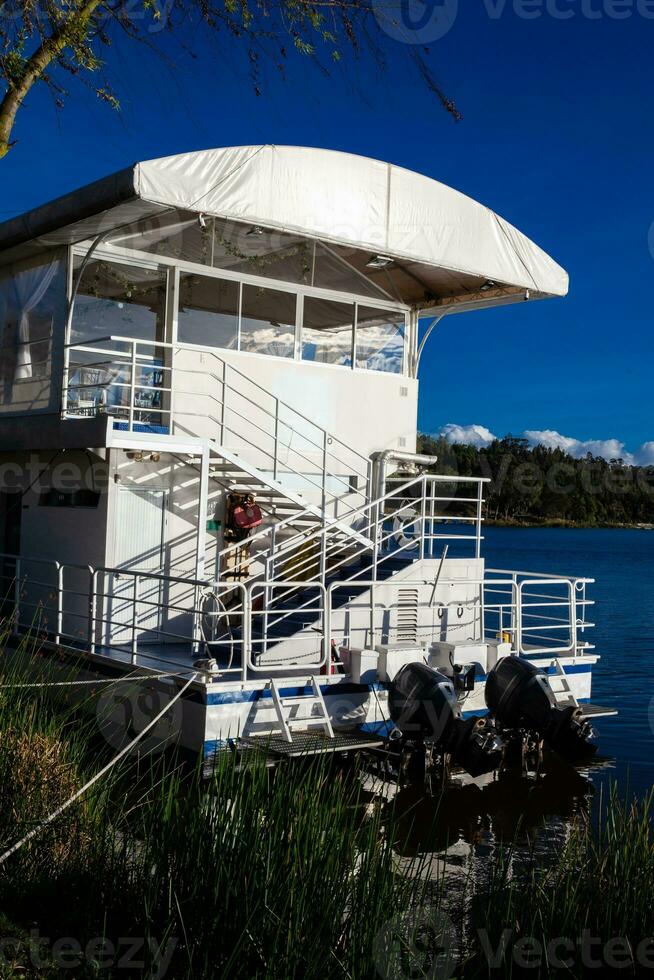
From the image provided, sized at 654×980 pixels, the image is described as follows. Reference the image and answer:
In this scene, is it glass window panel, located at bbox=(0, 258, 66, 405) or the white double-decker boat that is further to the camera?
glass window panel, located at bbox=(0, 258, 66, 405)

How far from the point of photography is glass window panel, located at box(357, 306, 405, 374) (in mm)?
16062

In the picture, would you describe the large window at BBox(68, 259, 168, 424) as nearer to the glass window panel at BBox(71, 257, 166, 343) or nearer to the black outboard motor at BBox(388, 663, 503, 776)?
the glass window panel at BBox(71, 257, 166, 343)

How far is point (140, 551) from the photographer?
44.0 feet

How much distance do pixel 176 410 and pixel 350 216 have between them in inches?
136

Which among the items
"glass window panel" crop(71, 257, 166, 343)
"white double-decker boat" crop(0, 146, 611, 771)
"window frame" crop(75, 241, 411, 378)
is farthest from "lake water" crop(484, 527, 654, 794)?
"glass window panel" crop(71, 257, 166, 343)

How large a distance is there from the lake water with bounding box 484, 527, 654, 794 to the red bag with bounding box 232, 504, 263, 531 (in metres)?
5.42

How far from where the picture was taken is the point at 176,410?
45.1 ft

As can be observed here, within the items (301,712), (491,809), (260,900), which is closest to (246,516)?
(301,712)

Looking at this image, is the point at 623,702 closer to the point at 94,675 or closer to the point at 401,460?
the point at 401,460

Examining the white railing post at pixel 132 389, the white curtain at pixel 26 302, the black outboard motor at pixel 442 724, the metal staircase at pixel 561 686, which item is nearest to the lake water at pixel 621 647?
the metal staircase at pixel 561 686

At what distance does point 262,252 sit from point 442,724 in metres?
7.25

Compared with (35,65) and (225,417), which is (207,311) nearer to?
(225,417)

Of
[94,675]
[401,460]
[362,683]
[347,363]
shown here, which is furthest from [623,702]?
[94,675]

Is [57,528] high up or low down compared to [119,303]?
down
